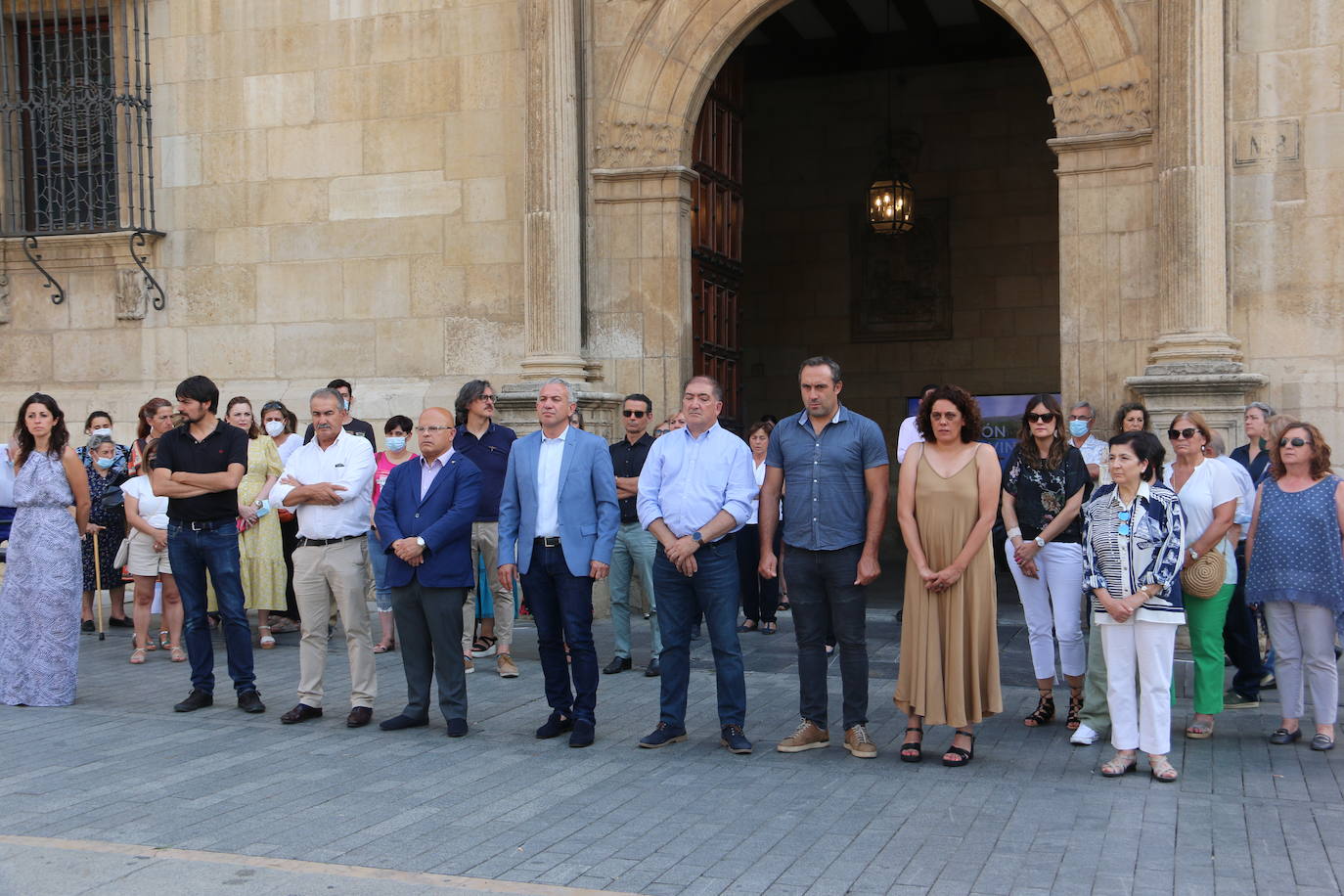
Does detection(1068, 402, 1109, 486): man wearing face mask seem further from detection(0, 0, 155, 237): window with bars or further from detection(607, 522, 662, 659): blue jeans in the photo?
detection(0, 0, 155, 237): window with bars

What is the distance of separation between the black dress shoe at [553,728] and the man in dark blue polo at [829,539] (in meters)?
1.17

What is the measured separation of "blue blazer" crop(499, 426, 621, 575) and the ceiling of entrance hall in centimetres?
1098

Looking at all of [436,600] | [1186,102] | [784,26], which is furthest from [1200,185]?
[784,26]

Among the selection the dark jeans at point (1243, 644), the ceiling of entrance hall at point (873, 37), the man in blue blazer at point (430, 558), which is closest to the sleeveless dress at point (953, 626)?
the dark jeans at point (1243, 644)

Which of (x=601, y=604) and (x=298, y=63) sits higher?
(x=298, y=63)

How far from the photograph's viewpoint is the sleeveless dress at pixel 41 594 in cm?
836

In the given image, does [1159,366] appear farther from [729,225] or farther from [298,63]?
[298,63]

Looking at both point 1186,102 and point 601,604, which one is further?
point 601,604

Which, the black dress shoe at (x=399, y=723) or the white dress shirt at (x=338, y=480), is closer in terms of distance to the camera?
the black dress shoe at (x=399, y=723)

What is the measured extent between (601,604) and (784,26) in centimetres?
927

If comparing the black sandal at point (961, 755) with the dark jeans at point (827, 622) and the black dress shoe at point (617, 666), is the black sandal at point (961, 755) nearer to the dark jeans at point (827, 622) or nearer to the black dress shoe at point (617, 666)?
the dark jeans at point (827, 622)

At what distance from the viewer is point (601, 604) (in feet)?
39.8

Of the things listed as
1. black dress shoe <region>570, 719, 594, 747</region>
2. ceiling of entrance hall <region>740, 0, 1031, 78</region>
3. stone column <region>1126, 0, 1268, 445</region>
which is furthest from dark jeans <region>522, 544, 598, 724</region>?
ceiling of entrance hall <region>740, 0, 1031, 78</region>

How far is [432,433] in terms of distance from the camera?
7645 mm
